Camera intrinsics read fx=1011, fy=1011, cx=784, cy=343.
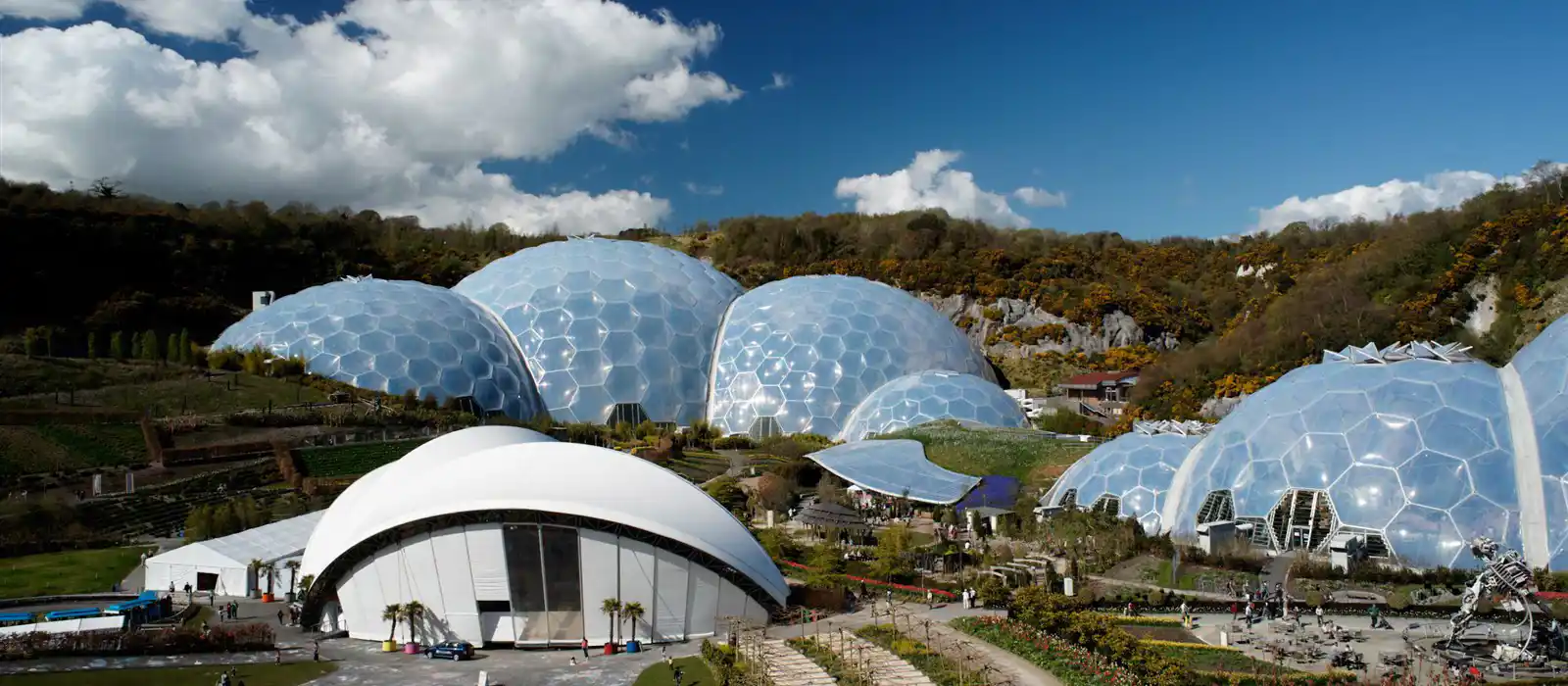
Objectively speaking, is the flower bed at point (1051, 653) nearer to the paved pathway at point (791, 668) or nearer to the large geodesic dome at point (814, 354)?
the paved pathway at point (791, 668)

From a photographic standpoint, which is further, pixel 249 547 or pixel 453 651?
pixel 249 547

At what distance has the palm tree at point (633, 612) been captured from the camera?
1731 cm

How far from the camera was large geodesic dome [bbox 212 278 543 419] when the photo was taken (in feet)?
120

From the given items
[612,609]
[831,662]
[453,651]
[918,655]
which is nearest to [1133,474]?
[918,655]

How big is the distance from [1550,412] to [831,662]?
14.5 m

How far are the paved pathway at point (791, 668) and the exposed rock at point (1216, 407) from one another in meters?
30.6

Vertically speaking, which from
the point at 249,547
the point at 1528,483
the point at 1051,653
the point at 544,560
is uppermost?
the point at 1528,483

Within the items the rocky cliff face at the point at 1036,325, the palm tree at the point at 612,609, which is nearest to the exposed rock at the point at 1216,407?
the rocky cliff face at the point at 1036,325

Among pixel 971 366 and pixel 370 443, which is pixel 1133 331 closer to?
pixel 971 366

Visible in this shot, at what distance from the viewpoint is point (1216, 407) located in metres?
41.9

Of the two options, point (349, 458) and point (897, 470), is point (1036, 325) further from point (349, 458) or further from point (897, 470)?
point (349, 458)

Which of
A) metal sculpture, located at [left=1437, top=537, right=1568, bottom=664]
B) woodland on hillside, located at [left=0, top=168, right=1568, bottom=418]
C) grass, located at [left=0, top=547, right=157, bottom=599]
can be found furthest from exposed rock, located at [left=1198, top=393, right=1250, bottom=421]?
grass, located at [left=0, top=547, right=157, bottom=599]

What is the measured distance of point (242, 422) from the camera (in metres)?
31.2

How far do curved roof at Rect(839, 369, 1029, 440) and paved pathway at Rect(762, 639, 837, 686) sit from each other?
21.0m
